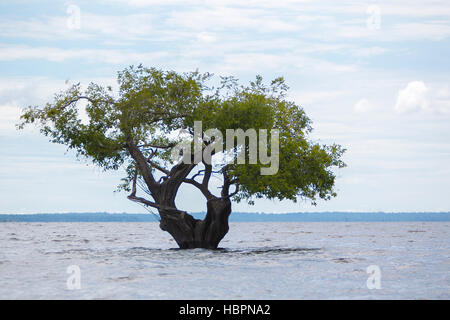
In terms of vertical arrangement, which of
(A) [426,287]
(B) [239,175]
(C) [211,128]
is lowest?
(A) [426,287]

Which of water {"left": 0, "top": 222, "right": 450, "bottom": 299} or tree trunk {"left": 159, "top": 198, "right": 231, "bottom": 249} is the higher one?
tree trunk {"left": 159, "top": 198, "right": 231, "bottom": 249}

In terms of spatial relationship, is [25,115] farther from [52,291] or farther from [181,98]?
[52,291]

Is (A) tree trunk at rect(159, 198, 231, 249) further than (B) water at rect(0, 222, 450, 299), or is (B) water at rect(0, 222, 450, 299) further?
(A) tree trunk at rect(159, 198, 231, 249)

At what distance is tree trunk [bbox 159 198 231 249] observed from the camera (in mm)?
42094

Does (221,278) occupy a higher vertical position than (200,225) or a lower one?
lower

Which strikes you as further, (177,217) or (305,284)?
(177,217)

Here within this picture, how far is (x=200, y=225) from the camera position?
42594mm

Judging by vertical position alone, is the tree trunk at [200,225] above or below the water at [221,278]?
above

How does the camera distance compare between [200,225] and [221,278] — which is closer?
[221,278]

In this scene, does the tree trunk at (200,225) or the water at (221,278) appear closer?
the water at (221,278)

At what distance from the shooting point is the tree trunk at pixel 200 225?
1657 inches

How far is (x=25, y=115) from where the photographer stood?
A: 4150cm
